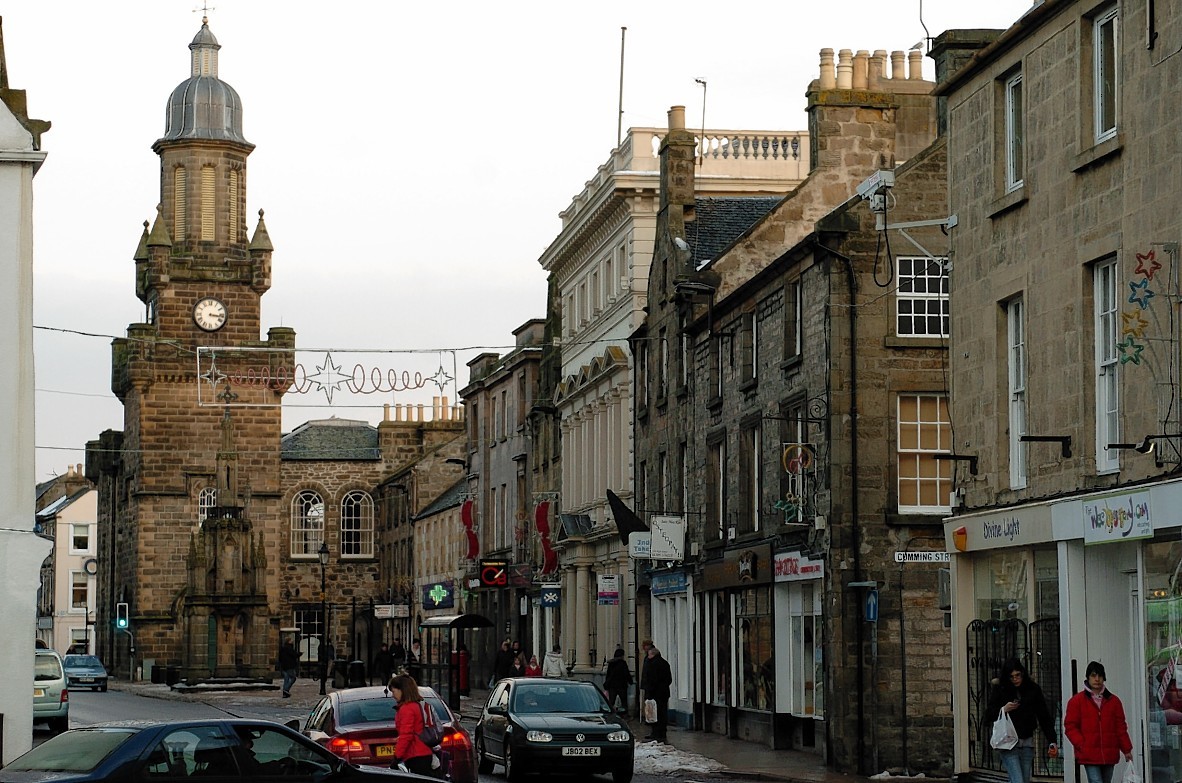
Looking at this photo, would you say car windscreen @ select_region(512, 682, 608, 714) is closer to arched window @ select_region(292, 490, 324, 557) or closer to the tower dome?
the tower dome

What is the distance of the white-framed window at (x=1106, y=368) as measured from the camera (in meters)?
20.8

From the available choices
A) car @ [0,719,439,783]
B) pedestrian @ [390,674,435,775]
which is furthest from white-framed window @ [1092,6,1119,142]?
car @ [0,719,439,783]

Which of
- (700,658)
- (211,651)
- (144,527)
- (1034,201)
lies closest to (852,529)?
(1034,201)

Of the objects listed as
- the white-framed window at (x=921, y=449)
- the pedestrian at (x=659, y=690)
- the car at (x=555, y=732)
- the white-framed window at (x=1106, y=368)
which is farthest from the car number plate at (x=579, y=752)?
the pedestrian at (x=659, y=690)

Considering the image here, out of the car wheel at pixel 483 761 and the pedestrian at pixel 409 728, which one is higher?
the pedestrian at pixel 409 728

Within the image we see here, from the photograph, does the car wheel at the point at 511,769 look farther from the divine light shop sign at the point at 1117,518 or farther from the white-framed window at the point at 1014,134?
the white-framed window at the point at 1014,134

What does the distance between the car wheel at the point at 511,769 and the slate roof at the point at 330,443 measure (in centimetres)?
7716

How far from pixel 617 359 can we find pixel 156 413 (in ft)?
146

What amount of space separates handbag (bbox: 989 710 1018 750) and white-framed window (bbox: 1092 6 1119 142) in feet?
19.8

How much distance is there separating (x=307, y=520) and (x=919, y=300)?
244 feet

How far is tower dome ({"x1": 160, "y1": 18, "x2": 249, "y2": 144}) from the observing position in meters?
92.4

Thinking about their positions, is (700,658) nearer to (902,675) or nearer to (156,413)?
(902,675)

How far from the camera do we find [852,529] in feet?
98.0

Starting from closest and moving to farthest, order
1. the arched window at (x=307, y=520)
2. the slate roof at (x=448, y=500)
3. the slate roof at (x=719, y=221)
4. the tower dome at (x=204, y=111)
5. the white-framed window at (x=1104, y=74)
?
the white-framed window at (x=1104, y=74)
the slate roof at (x=719, y=221)
the slate roof at (x=448, y=500)
the tower dome at (x=204, y=111)
the arched window at (x=307, y=520)
